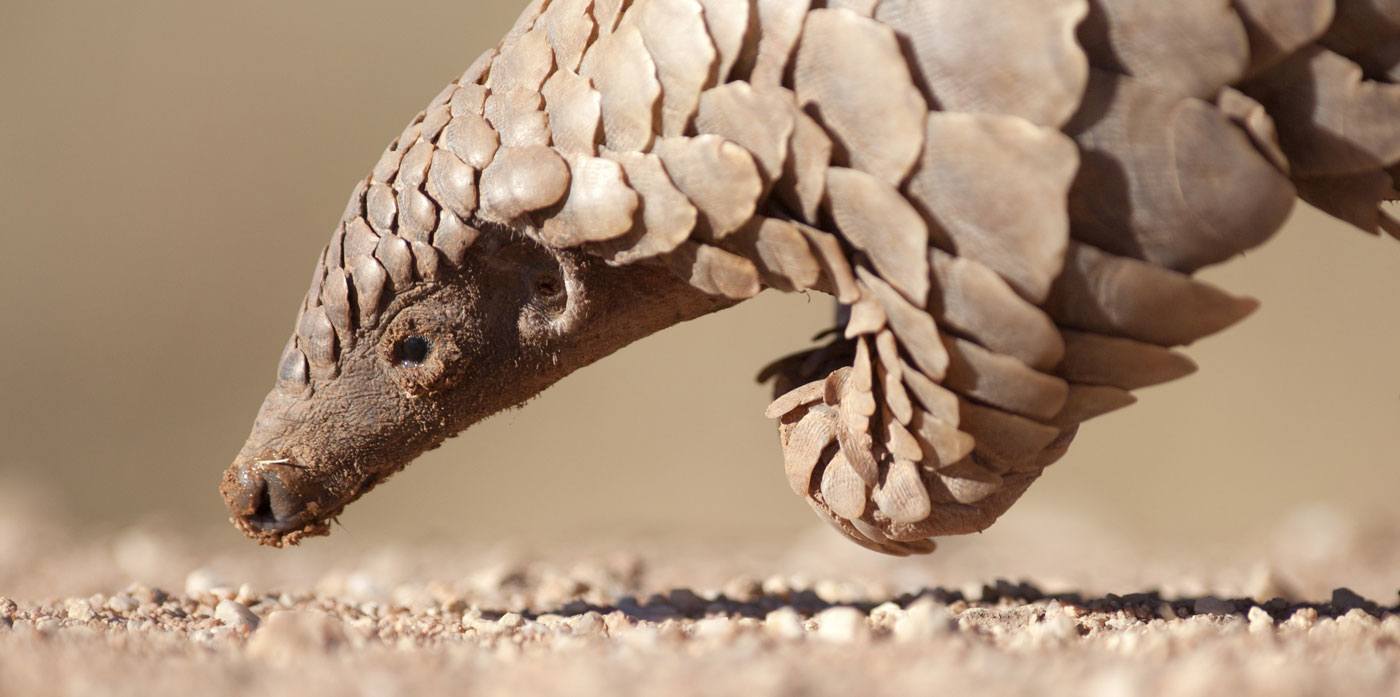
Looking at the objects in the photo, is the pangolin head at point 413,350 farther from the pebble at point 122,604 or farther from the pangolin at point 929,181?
the pebble at point 122,604

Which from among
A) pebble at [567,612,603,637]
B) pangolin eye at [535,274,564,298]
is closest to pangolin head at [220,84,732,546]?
pangolin eye at [535,274,564,298]

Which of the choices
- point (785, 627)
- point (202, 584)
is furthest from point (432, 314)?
point (202, 584)

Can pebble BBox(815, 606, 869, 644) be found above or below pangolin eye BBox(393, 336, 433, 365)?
below

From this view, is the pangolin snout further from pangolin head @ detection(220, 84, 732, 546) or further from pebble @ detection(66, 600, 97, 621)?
pebble @ detection(66, 600, 97, 621)

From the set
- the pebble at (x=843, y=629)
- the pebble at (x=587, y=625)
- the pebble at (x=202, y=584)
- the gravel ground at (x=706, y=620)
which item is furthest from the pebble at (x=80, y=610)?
the pebble at (x=843, y=629)

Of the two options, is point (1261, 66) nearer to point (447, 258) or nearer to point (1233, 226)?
point (1233, 226)

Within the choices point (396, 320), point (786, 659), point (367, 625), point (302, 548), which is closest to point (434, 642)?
point (367, 625)
